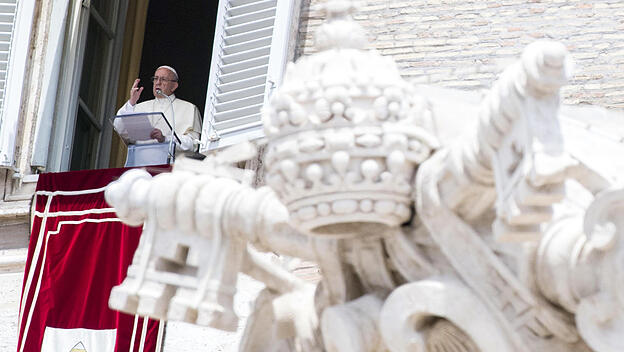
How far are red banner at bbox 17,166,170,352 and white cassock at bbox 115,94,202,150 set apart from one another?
18.9 inches

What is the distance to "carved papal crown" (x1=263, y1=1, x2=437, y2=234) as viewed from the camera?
4.24 m

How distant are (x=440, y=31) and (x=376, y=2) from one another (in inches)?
14.7

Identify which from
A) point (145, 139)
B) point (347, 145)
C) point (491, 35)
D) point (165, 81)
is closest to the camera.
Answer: point (347, 145)

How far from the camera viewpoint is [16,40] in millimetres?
10492

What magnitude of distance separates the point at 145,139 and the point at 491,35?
2.43 metres

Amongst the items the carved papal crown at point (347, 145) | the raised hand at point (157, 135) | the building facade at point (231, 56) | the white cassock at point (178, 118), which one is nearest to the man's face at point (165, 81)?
the white cassock at point (178, 118)

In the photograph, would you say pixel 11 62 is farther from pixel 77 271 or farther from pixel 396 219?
pixel 396 219

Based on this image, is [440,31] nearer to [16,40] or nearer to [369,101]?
[16,40]

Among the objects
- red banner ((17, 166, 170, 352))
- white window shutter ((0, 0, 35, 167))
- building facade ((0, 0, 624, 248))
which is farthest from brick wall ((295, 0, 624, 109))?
white window shutter ((0, 0, 35, 167))

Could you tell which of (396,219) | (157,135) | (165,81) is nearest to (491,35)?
(157,135)

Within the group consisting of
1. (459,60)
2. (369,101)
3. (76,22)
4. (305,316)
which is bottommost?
(305,316)

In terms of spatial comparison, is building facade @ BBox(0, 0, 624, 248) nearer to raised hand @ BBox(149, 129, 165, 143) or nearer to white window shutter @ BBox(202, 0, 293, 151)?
white window shutter @ BBox(202, 0, 293, 151)

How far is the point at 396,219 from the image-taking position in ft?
14.2

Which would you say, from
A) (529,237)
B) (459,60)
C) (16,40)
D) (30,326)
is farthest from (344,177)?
(16,40)
